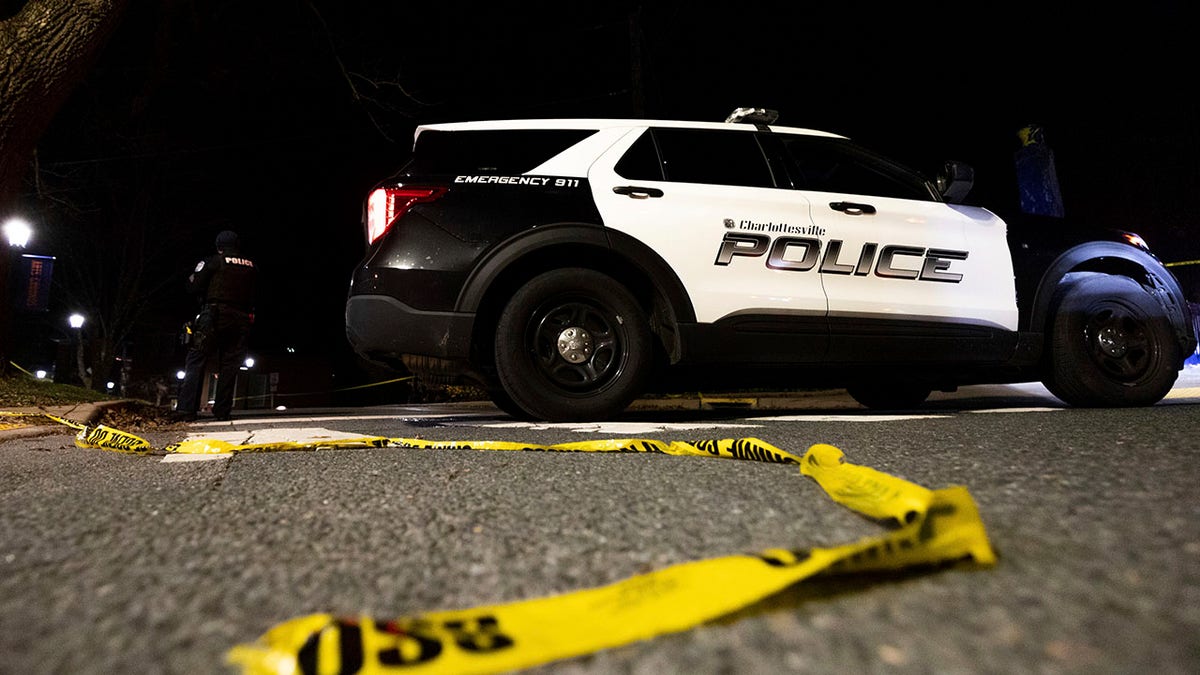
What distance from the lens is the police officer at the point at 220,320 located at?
19.6 ft

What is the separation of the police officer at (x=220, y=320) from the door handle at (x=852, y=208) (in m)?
5.48

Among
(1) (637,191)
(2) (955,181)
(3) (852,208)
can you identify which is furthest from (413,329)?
(2) (955,181)

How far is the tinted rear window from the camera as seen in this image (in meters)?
3.71

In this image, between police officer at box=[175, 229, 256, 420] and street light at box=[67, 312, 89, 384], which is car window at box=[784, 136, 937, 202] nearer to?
police officer at box=[175, 229, 256, 420]

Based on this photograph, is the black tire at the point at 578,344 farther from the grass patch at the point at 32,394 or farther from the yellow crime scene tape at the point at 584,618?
the grass patch at the point at 32,394

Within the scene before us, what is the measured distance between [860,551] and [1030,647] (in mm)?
223

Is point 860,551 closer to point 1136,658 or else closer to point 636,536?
point 1136,658

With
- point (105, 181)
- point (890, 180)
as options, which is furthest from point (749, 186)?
point (105, 181)

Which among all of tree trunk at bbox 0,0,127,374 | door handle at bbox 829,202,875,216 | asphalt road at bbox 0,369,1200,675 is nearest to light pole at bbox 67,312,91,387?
tree trunk at bbox 0,0,127,374

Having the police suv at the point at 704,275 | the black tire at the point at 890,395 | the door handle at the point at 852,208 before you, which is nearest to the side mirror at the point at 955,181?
the police suv at the point at 704,275

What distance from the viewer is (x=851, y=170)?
417 centimetres

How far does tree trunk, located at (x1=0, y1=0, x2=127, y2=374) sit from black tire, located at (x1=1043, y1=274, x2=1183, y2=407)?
813cm

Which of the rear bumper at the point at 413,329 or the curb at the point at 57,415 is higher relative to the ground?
the rear bumper at the point at 413,329

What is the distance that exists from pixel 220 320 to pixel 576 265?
423 centimetres
